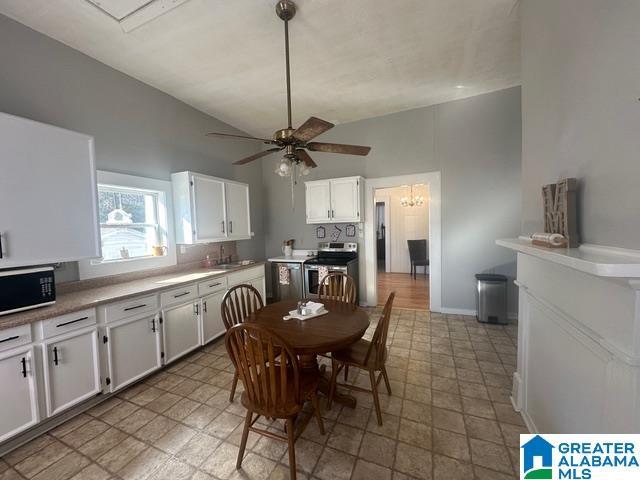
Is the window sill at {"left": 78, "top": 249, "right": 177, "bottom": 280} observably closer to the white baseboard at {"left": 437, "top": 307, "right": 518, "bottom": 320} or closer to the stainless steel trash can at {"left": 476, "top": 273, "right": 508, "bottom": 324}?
the white baseboard at {"left": 437, "top": 307, "right": 518, "bottom": 320}

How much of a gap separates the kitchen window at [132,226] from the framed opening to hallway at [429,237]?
2.92 m

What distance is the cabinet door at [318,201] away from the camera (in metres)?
4.31

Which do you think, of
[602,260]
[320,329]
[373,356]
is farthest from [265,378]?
[602,260]

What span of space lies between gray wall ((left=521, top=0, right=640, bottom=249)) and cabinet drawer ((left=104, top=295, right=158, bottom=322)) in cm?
314

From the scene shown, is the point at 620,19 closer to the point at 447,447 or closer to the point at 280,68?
the point at 447,447

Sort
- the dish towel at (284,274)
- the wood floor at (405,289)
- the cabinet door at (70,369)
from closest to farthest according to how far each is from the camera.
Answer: the cabinet door at (70,369) < the dish towel at (284,274) < the wood floor at (405,289)

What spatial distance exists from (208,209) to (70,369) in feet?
6.91

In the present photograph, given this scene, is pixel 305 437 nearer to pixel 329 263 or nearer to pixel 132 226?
pixel 329 263

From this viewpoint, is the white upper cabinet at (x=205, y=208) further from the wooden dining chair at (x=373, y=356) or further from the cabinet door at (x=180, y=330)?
the wooden dining chair at (x=373, y=356)

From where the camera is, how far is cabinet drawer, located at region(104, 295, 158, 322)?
6.91 feet

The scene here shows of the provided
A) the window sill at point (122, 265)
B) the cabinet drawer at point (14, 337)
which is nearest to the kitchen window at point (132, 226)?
the window sill at point (122, 265)

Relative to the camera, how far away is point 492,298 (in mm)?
3441

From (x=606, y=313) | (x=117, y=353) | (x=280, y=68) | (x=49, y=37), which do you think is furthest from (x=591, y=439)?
(x=49, y=37)

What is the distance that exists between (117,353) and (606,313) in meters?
3.15
